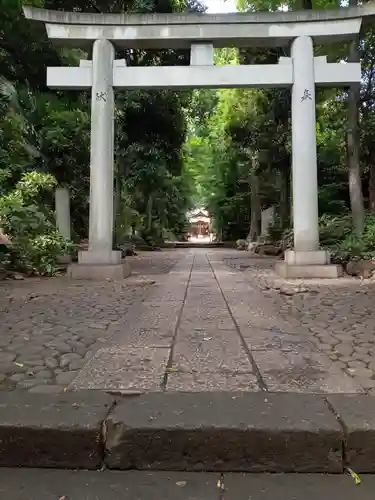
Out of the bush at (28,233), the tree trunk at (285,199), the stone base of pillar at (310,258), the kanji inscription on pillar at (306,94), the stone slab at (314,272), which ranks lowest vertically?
the stone slab at (314,272)

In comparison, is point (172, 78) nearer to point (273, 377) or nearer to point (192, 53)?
point (192, 53)

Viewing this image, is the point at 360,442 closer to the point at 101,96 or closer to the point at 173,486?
the point at 173,486

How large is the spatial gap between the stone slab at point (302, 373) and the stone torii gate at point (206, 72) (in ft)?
19.9

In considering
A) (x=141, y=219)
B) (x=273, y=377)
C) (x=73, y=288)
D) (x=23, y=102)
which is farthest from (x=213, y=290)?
(x=141, y=219)

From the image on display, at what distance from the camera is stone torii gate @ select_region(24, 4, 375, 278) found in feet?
31.3

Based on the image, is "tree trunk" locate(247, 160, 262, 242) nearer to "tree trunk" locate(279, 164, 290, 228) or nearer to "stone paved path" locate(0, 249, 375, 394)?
"tree trunk" locate(279, 164, 290, 228)

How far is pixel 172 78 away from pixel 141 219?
15721 millimetres

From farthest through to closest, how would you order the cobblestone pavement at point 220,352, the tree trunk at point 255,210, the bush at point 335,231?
the tree trunk at point 255,210, the bush at point 335,231, the cobblestone pavement at point 220,352

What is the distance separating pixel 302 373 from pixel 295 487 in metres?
1.21

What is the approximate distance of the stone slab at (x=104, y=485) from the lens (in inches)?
74.2

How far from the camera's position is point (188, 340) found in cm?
407

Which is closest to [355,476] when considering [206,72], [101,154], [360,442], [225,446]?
[360,442]

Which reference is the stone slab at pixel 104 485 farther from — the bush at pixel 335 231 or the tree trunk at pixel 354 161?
the bush at pixel 335 231

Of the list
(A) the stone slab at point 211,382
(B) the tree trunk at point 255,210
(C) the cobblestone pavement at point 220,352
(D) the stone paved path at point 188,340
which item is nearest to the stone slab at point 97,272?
(D) the stone paved path at point 188,340
